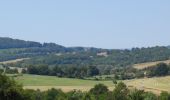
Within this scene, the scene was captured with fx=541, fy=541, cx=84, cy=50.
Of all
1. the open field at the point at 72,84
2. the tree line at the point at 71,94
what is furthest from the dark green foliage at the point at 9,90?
the open field at the point at 72,84

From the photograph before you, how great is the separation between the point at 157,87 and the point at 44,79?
39.4 m

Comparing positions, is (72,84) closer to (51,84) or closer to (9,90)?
(51,84)

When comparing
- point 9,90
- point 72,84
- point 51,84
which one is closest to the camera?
point 9,90

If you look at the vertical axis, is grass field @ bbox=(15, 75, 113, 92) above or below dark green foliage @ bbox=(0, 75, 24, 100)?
below

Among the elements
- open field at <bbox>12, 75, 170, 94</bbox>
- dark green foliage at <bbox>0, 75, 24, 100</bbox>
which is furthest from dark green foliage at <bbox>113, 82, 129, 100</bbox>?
dark green foliage at <bbox>0, 75, 24, 100</bbox>

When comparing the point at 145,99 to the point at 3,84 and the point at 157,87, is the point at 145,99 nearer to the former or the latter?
the point at 157,87

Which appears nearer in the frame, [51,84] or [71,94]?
[71,94]

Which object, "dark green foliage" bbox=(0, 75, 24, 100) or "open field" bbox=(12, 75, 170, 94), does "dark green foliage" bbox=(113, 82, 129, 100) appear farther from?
"dark green foliage" bbox=(0, 75, 24, 100)

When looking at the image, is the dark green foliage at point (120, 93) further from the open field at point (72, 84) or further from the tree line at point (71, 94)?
the open field at point (72, 84)

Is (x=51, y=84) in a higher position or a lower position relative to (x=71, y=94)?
higher

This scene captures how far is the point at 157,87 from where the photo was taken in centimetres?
15375

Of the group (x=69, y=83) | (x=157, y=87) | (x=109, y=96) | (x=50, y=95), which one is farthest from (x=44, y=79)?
(x=109, y=96)

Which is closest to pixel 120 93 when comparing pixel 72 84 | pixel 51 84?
pixel 72 84

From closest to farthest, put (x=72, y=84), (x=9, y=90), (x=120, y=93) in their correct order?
(x=9, y=90) → (x=120, y=93) → (x=72, y=84)
